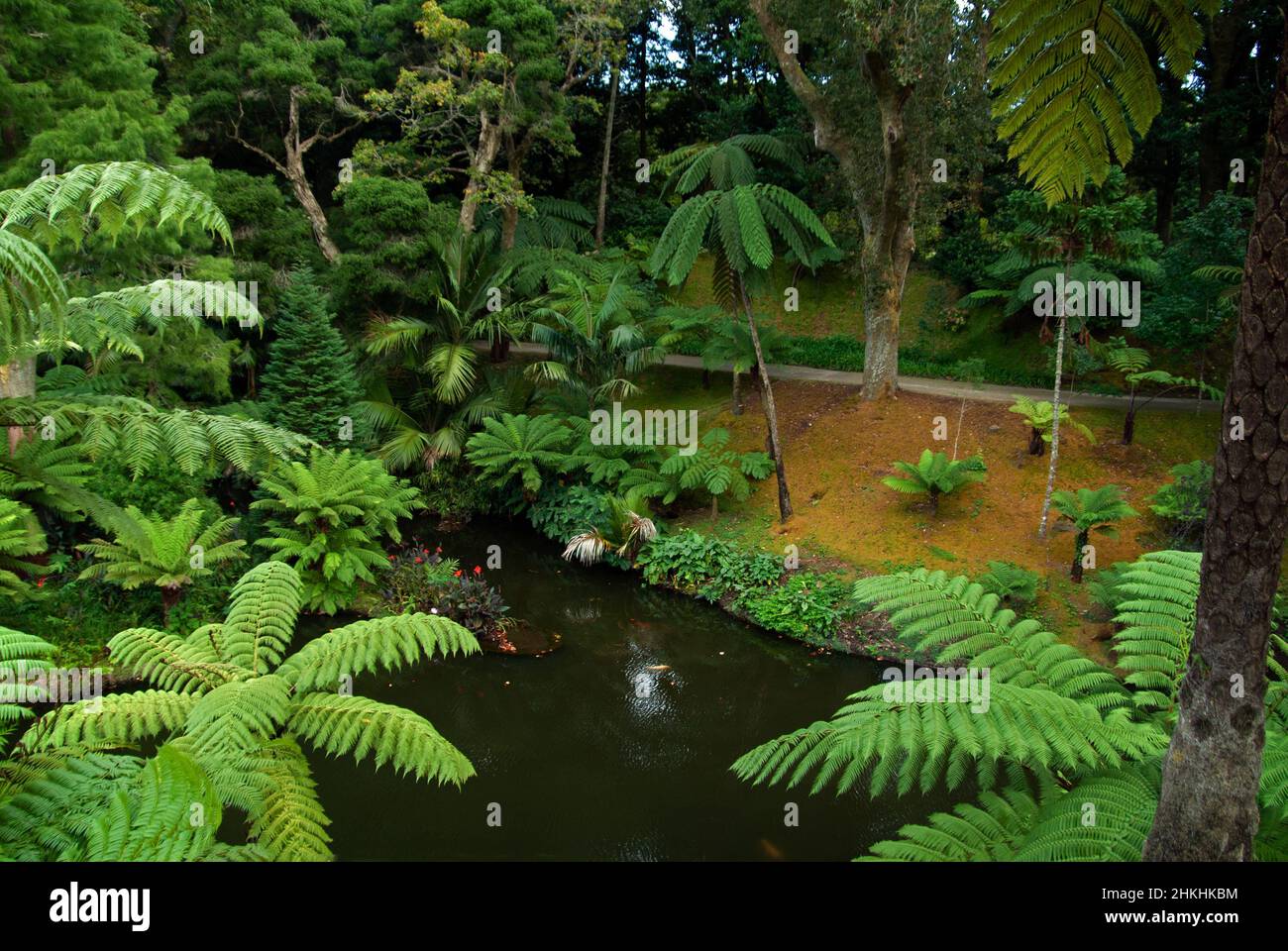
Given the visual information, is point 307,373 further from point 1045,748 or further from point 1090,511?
point 1045,748

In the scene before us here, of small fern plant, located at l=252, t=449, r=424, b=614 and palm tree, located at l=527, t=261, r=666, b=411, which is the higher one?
palm tree, located at l=527, t=261, r=666, b=411

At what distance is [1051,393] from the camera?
13445mm

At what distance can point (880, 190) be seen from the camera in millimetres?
12117

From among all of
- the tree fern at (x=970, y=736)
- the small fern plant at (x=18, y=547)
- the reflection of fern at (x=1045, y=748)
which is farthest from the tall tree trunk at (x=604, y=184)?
the tree fern at (x=970, y=736)

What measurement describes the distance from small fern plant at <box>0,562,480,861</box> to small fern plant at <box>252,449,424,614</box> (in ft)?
14.1

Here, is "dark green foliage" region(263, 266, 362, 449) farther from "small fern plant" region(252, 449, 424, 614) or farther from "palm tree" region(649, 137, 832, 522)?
"palm tree" region(649, 137, 832, 522)

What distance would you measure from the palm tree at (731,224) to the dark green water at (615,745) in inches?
157

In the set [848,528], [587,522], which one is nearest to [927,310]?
[848,528]

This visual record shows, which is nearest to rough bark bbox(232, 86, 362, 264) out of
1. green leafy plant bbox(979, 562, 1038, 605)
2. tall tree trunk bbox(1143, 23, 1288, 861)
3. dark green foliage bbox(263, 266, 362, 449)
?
dark green foliage bbox(263, 266, 362, 449)

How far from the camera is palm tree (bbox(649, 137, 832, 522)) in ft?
33.9

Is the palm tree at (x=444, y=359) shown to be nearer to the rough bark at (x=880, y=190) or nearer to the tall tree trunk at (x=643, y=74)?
the rough bark at (x=880, y=190)

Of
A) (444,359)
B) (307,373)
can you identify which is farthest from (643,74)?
(307,373)

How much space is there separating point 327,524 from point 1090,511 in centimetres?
876

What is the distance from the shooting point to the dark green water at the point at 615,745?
6.02 m
